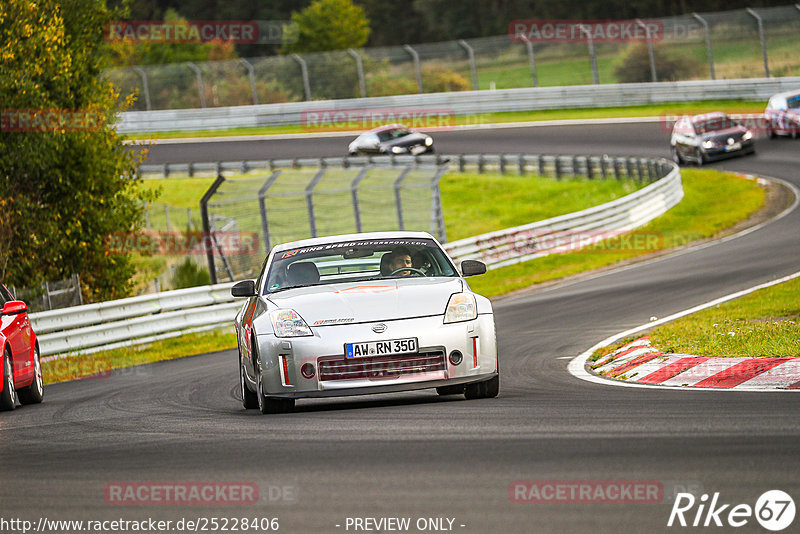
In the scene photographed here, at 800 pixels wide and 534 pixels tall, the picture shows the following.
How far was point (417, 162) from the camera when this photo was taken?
41.0 m

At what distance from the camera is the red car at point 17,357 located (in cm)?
1051

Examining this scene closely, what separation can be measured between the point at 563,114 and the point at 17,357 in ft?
135

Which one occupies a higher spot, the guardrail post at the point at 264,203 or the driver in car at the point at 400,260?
the driver in car at the point at 400,260

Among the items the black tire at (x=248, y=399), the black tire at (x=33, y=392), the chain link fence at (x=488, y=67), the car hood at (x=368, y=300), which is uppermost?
the chain link fence at (x=488, y=67)

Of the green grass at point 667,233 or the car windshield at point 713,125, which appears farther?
the car windshield at point 713,125

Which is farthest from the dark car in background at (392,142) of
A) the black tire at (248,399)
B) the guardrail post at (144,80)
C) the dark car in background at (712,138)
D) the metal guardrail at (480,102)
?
the black tire at (248,399)

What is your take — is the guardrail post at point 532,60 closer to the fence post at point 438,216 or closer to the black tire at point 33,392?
the fence post at point 438,216

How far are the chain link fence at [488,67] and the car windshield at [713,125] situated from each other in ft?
34.2

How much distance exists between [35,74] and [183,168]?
2569 centimetres

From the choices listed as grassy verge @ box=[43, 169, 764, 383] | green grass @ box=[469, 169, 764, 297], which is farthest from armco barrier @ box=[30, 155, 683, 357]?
green grass @ box=[469, 169, 764, 297]

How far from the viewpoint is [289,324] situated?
854cm

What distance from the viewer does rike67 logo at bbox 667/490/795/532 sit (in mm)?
4613

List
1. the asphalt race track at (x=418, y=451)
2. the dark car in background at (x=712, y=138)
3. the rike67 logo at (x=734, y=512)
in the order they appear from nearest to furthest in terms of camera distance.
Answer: the rike67 logo at (x=734, y=512) < the asphalt race track at (x=418, y=451) < the dark car in background at (x=712, y=138)

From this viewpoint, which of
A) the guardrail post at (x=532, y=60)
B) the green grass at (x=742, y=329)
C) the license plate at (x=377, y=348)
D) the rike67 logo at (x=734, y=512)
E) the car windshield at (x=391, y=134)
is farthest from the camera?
the guardrail post at (x=532, y=60)
